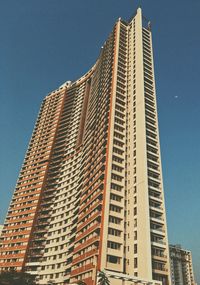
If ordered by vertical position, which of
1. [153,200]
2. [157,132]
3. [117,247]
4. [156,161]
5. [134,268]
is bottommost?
[134,268]

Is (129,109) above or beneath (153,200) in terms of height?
above

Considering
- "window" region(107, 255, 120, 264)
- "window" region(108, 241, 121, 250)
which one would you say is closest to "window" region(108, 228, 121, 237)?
"window" region(108, 241, 121, 250)

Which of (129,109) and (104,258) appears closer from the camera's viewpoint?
(104,258)

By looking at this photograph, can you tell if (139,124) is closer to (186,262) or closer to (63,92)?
(63,92)

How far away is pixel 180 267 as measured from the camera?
6614 inches

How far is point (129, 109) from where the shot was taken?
295 ft

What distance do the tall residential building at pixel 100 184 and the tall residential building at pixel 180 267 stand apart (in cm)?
9650

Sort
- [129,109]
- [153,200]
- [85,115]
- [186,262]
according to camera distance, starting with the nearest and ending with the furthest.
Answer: [153,200] < [129,109] < [85,115] < [186,262]

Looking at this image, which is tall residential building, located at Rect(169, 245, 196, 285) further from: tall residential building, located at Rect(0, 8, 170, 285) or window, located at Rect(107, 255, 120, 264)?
window, located at Rect(107, 255, 120, 264)

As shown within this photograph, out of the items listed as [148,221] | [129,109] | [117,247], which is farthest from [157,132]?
[117,247]

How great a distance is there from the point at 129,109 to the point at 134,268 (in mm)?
47759

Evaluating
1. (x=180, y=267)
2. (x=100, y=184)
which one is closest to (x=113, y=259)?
(x=100, y=184)

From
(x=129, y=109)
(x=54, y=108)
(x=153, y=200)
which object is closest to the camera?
(x=153, y=200)

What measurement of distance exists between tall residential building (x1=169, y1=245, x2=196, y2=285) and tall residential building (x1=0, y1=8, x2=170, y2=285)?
96.5 meters
